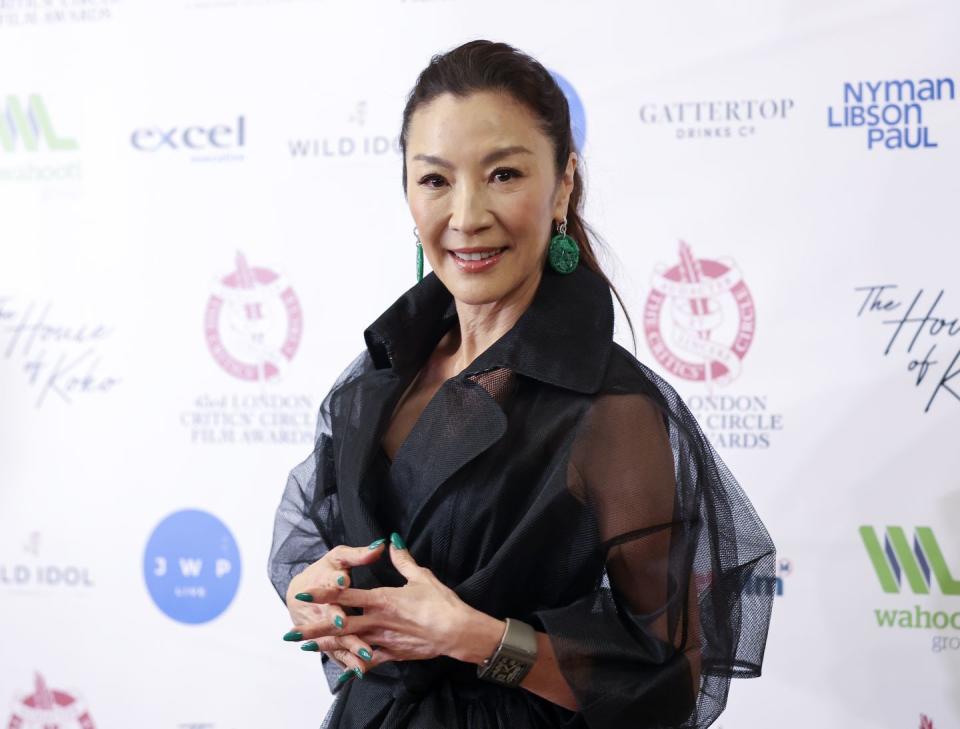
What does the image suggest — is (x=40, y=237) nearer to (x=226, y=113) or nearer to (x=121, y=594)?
(x=226, y=113)

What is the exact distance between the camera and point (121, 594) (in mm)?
2867

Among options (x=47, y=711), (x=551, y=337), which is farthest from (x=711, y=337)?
(x=47, y=711)

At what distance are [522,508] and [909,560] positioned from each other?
1.41 m

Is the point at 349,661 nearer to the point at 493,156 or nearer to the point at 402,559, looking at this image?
the point at 402,559

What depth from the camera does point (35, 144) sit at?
2.93 m

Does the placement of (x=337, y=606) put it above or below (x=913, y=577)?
above

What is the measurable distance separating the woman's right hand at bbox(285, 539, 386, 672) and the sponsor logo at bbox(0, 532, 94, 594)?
1783mm

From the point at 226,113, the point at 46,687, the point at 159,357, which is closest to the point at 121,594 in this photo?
the point at 46,687

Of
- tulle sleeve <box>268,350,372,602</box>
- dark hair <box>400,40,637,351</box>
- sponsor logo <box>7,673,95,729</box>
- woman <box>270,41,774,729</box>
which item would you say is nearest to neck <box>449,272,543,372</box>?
woman <box>270,41,774,729</box>

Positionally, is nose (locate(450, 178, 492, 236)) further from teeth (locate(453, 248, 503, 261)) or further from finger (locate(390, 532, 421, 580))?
finger (locate(390, 532, 421, 580))

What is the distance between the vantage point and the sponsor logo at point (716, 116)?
2438 millimetres

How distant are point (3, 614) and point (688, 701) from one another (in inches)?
91.3

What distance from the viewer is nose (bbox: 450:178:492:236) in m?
1.32

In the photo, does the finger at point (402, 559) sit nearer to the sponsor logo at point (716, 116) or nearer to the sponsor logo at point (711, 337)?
the sponsor logo at point (711, 337)
